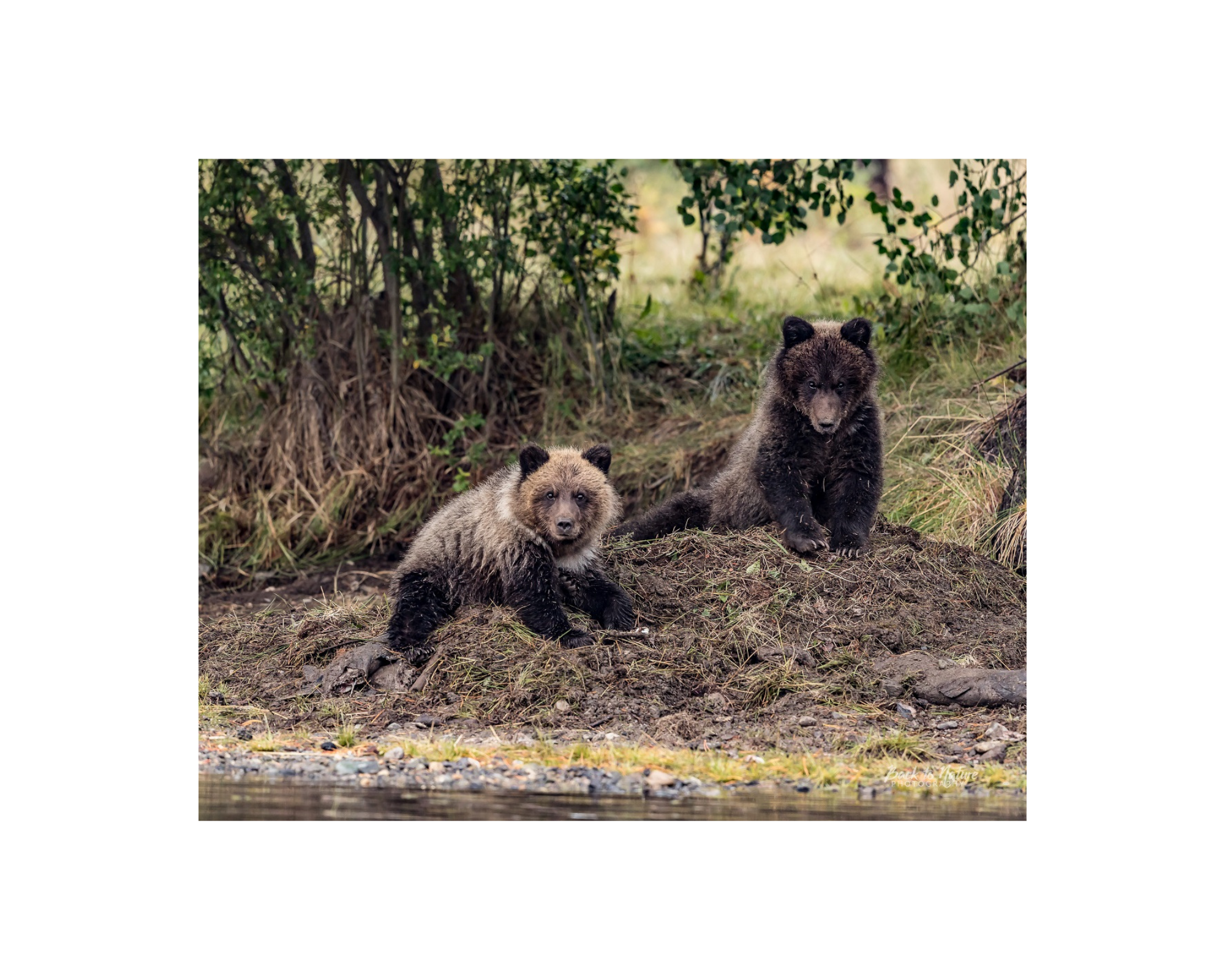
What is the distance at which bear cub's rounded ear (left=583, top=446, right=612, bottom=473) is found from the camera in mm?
8195

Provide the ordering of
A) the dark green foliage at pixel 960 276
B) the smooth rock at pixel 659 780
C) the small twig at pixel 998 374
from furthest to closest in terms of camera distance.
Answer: the dark green foliage at pixel 960 276, the small twig at pixel 998 374, the smooth rock at pixel 659 780

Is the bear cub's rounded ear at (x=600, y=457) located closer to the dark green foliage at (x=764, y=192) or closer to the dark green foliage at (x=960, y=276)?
the dark green foliage at (x=764, y=192)

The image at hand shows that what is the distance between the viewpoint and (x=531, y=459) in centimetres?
809

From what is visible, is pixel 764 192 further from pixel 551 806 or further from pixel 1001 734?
pixel 551 806

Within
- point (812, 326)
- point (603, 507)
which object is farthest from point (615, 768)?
point (812, 326)

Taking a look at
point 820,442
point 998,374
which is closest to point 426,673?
point 820,442

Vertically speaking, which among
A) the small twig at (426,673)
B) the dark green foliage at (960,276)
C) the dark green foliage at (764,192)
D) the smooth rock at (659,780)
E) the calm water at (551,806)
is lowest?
the calm water at (551,806)

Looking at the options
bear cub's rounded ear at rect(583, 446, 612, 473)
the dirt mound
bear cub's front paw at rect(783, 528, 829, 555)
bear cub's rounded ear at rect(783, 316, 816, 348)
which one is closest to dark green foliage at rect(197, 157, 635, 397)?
bear cub's rounded ear at rect(783, 316, 816, 348)

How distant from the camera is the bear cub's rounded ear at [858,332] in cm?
913

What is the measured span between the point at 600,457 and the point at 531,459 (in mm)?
413

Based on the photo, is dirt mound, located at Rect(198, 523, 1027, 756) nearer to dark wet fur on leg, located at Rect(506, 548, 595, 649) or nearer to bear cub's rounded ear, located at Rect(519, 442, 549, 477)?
dark wet fur on leg, located at Rect(506, 548, 595, 649)

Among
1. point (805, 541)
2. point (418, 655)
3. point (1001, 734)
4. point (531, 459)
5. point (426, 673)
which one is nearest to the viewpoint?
point (1001, 734)

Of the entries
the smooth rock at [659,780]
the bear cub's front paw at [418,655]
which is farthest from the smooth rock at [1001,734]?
the bear cub's front paw at [418,655]

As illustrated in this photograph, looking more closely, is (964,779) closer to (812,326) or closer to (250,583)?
(812,326)
